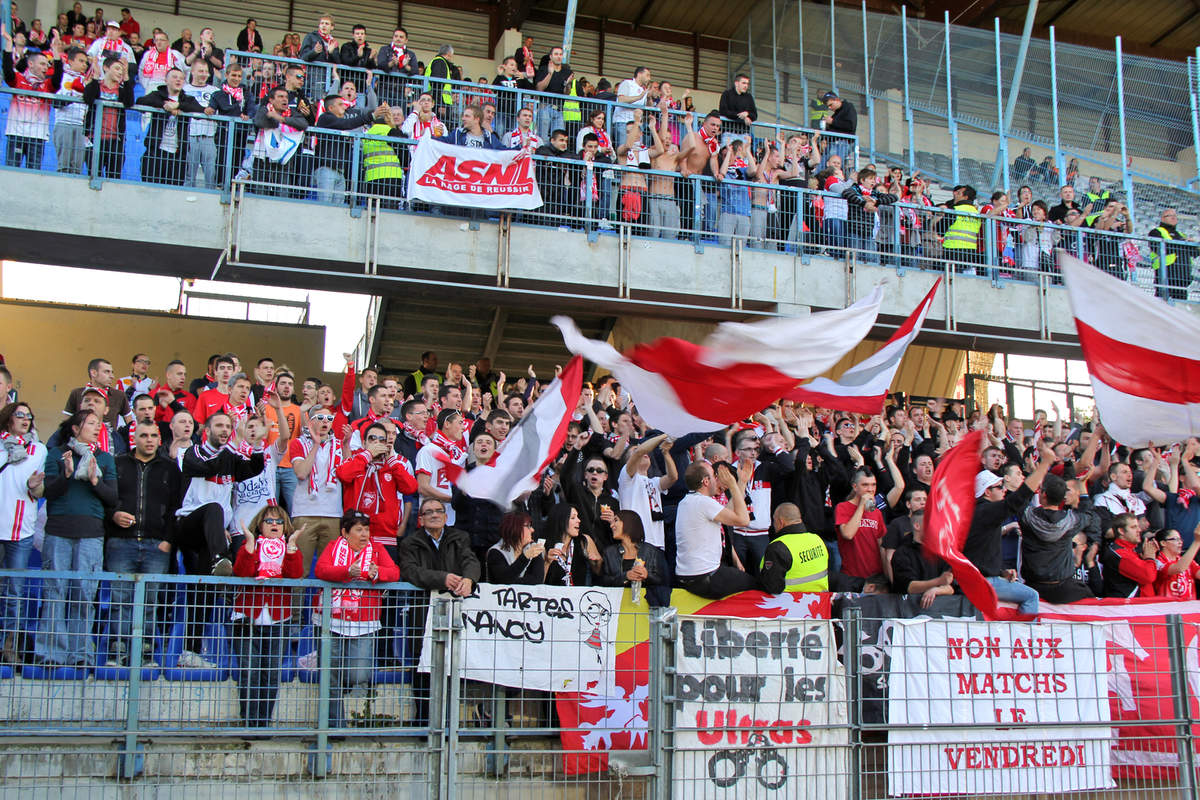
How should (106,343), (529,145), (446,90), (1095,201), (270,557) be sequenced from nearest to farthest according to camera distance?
(270,557), (529,145), (446,90), (106,343), (1095,201)

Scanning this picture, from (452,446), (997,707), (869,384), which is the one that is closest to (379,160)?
(452,446)

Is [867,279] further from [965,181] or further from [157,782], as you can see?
[157,782]

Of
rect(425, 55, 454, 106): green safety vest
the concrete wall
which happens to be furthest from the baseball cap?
the concrete wall

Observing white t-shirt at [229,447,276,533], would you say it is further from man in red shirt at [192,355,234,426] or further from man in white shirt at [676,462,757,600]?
man in white shirt at [676,462,757,600]

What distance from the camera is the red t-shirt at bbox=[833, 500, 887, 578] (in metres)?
10.7

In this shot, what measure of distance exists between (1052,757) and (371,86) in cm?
1269

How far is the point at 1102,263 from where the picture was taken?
61.6 feet

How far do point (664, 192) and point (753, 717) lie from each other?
10.8m

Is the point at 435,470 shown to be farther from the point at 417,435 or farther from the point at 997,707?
the point at 997,707

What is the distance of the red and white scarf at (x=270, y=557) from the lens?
841 centimetres

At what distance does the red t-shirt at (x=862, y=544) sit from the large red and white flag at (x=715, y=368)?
2943 mm

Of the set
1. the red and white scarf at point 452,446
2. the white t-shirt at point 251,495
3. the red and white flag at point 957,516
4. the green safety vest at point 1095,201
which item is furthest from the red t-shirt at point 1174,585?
the green safety vest at point 1095,201

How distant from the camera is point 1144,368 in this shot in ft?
25.9

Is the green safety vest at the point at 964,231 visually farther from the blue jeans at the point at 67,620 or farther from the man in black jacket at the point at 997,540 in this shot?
the blue jeans at the point at 67,620
